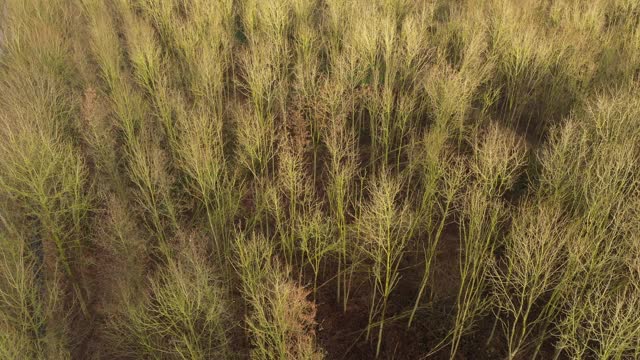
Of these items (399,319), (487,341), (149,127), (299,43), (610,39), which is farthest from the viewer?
(299,43)

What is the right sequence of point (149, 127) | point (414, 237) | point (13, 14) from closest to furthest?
point (414, 237) → point (149, 127) → point (13, 14)

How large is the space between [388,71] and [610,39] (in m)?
13.6

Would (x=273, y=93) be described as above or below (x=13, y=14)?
below

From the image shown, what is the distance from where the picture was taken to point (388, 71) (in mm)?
26047

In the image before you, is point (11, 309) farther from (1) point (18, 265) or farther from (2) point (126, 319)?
(2) point (126, 319)

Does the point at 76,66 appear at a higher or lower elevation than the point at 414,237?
higher

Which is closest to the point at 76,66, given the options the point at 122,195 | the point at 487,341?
the point at 122,195

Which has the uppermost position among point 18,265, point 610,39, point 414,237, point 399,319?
point 610,39

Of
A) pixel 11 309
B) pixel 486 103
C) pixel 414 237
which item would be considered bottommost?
pixel 414 237

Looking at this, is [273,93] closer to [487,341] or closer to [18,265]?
[18,265]

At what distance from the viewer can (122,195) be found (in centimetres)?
2288

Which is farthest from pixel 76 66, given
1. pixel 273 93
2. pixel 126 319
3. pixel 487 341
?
pixel 487 341

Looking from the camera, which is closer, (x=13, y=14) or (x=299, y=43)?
(x=299, y=43)

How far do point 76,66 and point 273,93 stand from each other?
13.7 m
